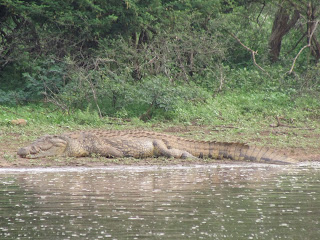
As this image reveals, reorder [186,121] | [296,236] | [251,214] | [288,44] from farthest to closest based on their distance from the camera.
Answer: [288,44], [186,121], [251,214], [296,236]

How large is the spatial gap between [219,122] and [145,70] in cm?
343

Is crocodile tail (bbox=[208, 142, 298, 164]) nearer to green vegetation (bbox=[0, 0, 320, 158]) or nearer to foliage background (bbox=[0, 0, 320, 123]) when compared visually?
green vegetation (bbox=[0, 0, 320, 158])

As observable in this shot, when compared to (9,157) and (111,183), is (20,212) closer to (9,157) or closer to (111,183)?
(111,183)

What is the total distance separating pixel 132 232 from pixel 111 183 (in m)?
2.70

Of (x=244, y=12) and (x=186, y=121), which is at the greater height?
(x=244, y=12)

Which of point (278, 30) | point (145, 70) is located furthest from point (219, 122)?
point (278, 30)

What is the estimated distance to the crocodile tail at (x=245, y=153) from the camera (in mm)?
10062

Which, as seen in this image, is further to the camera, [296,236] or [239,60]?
[239,60]

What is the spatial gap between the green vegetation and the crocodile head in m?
2.68

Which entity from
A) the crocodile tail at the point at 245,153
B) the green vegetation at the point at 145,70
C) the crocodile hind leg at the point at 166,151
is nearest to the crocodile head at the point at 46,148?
the crocodile hind leg at the point at 166,151

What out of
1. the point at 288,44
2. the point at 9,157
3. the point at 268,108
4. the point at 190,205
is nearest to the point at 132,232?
the point at 190,205

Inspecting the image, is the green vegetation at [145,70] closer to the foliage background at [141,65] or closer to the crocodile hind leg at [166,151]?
the foliage background at [141,65]

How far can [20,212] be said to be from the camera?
569 centimetres

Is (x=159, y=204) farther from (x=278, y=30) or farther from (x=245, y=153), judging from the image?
(x=278, y=30)
